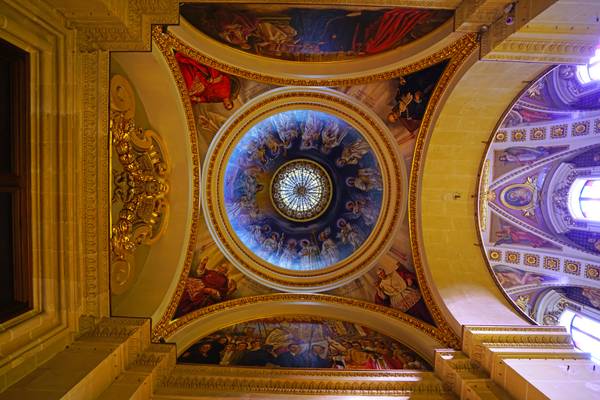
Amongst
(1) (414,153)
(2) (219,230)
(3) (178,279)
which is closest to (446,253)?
(1) (414,153)

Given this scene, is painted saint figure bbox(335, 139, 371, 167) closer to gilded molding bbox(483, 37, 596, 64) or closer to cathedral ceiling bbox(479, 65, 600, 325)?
cathedral ceiling bbox(479, 65, 600, 325)

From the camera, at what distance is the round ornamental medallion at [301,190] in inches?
429

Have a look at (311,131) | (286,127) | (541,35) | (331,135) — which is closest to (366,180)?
(331,135)

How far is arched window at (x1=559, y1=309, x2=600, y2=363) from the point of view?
1001 cm

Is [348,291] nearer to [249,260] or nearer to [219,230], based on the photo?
[249,260]

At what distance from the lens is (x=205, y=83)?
7.83 meters

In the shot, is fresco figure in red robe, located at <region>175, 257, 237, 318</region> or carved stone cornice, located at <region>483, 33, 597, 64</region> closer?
carved stone cornice, located at <region>483, 33, 597, 64</region>

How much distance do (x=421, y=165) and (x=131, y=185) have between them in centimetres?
594

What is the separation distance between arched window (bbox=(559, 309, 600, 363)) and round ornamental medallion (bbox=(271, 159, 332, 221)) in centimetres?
743

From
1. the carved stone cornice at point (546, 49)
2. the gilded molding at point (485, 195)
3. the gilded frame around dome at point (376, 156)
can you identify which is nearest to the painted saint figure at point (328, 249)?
the gilded frame around dome at point (376, 156)

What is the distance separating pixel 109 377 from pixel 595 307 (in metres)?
12.2

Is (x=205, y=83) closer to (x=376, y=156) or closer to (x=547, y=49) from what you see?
(x=376, y=156)

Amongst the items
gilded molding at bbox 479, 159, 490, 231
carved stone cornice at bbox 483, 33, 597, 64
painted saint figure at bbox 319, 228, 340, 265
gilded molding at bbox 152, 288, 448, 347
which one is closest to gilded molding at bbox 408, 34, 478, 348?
gilded molding at bbox 152, 288, 448, 347

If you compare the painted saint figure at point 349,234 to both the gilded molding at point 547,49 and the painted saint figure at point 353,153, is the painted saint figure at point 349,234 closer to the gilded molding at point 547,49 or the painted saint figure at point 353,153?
the painted saint figure at point 353,153
